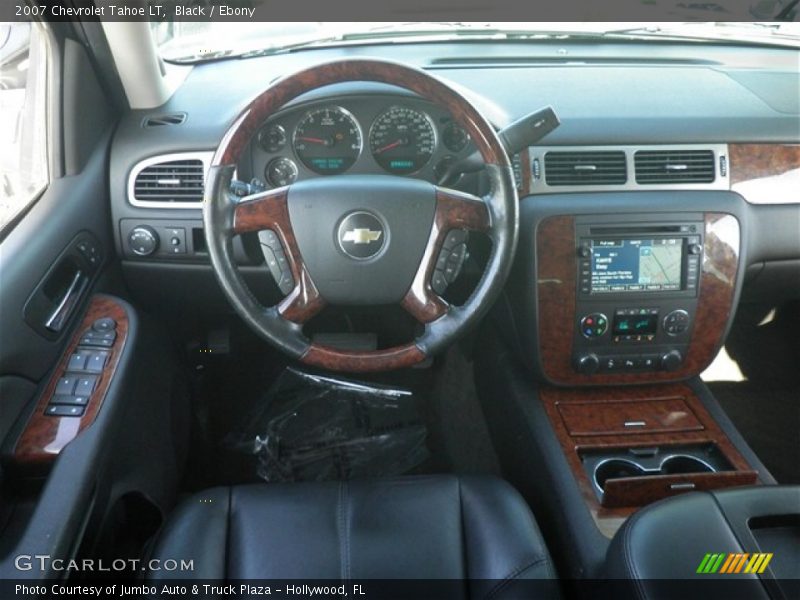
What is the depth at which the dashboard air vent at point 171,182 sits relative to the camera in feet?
6.10

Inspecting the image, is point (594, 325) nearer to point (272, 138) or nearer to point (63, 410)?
point (272, 138)

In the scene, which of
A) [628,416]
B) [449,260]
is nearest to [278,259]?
[449,260]

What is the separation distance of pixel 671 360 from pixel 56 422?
1.41m

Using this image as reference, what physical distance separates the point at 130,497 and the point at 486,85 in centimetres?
135

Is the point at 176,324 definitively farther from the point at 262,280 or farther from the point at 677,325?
the point at 677,325

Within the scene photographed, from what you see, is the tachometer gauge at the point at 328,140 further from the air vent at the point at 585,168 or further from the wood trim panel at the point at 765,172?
the wood trim panel at the point at 765,172

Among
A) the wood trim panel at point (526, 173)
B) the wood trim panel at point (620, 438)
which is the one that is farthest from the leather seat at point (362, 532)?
the wood trim panel at point (526, 173)

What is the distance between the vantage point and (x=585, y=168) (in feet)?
6.00

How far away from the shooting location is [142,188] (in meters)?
1.88

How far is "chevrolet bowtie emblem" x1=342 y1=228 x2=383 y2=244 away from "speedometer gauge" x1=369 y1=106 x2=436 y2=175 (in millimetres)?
398

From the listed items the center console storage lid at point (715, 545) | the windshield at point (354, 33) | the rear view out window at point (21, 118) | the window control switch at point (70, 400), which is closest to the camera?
the center console storage lid at point (715, 545)

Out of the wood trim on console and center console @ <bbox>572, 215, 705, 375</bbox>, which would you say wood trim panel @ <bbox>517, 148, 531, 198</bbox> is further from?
the wood trim on console

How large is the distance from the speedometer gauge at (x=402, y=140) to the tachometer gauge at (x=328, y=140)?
5 centimetres

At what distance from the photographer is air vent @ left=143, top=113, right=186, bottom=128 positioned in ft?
6.22
